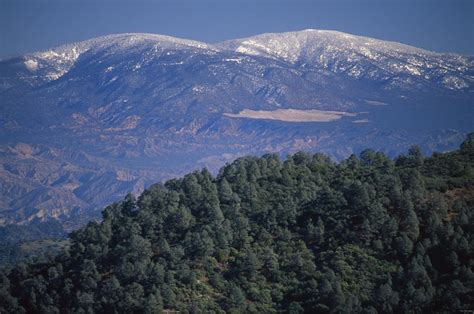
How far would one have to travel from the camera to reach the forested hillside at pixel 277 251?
6931cm

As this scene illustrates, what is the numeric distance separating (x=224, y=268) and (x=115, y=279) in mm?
11254

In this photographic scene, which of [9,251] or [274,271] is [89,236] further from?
[9,251]

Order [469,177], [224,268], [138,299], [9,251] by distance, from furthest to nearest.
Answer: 1. [9,251]
2. [469,177]
3. [224,268]
4. [138,299]

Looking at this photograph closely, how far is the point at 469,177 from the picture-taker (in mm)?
86750

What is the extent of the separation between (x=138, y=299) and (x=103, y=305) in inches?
180

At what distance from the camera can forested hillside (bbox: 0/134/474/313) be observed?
6931 cm

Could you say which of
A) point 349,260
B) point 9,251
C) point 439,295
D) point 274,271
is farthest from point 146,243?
A: point 9,251

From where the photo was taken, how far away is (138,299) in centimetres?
7131

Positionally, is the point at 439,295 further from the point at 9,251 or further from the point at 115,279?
the point at 9,251

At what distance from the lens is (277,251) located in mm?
79812

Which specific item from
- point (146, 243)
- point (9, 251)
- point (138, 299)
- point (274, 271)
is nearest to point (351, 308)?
point (274, 271)

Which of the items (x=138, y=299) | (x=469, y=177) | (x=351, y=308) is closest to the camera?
(x=351, y=308)

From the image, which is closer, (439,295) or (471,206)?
(439,295)

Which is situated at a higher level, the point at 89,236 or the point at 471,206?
the point at 471,206
